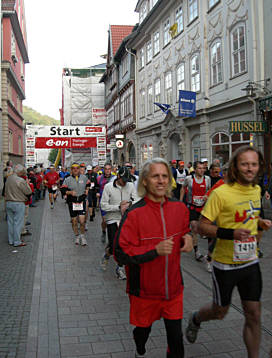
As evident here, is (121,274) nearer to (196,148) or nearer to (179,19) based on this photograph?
(196,148)

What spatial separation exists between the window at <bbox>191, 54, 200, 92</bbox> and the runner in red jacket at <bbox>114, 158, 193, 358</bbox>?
653 inches

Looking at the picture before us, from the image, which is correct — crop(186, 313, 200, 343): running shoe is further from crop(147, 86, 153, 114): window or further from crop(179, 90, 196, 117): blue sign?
crop(147, 86, 153, 114): window

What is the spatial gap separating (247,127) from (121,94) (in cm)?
2400

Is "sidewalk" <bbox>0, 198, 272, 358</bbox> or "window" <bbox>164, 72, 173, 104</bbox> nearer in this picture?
"sidewalk" <bbox>0, 198, 272, 358</bbox>

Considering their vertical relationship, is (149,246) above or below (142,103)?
below

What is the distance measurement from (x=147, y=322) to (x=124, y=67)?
3246cm

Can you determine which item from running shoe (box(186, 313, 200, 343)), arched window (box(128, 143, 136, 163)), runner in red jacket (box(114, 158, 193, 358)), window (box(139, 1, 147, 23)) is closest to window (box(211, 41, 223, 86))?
window (box(139, 1, 147, 23))

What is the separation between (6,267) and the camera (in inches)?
267

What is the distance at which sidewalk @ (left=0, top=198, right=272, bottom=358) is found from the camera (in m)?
3.54

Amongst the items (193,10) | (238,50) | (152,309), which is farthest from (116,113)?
(152,309)

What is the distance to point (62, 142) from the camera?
23.2m

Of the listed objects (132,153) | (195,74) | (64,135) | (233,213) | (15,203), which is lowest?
(15,203)

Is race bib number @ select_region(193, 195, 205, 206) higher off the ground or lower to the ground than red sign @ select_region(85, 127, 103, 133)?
lower

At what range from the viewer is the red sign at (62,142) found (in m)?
22.8
